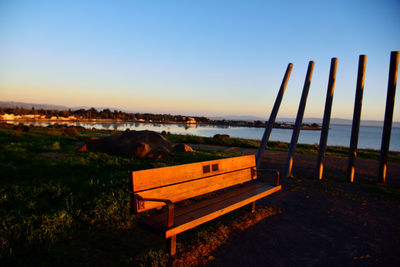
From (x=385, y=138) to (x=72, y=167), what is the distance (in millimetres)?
8491

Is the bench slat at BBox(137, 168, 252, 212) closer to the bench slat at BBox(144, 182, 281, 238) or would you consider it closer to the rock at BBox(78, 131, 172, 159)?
the bench slat at BBox(144, 182, 281, 238)

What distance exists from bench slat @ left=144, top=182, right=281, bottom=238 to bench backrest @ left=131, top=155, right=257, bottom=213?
0.19 meters

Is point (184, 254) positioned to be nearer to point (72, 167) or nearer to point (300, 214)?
point (300, 214)

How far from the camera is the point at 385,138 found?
6508mm

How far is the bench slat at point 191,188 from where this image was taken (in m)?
2.87

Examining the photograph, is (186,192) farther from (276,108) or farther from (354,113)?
(354,113)

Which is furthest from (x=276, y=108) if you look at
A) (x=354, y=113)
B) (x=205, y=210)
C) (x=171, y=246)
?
(x=171, y=246)

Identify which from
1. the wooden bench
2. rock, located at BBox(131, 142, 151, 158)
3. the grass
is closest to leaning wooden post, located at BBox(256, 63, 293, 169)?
the wooden bench

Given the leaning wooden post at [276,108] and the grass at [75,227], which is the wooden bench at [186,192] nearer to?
the grass at [75,227]

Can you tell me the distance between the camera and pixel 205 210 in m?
3.12

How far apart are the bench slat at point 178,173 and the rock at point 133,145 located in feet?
15.6

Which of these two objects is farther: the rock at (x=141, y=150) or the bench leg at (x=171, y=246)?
the rock at (x=141, y=150)

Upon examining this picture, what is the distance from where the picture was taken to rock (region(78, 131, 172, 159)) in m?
8.53

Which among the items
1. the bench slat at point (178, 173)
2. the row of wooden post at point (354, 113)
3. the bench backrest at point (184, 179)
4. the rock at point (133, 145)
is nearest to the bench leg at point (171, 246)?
the bench backrest at point (184, 179)
